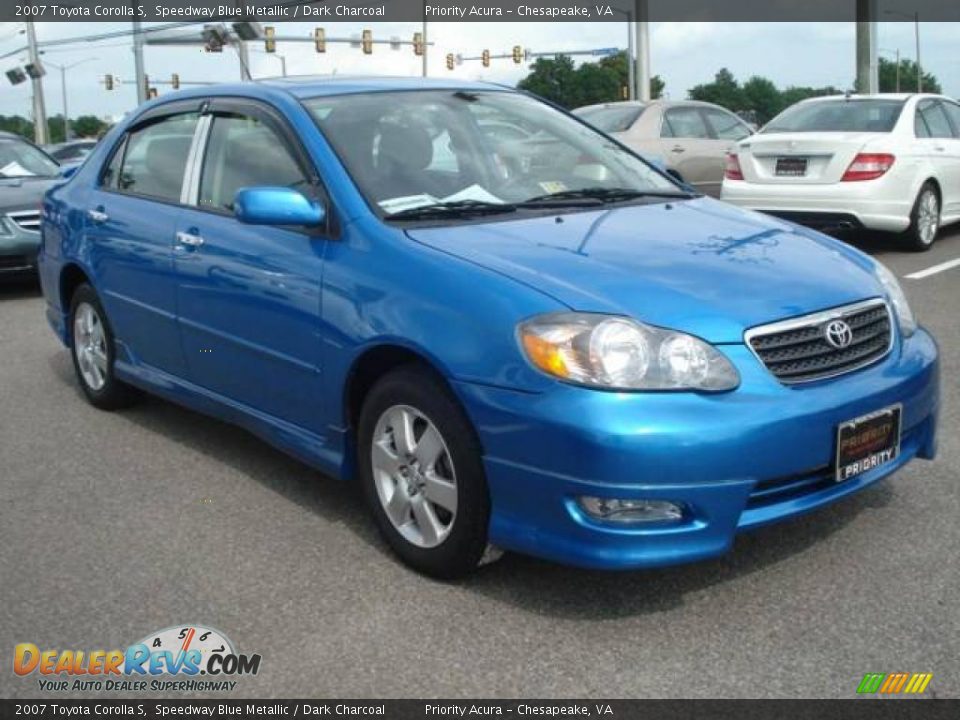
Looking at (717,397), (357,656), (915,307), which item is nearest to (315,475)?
(357,656)

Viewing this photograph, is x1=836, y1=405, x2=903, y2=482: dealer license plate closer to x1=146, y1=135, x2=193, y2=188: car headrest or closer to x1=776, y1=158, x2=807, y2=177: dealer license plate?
x1=146, y1=135, x2=193, y2=188: car headrest

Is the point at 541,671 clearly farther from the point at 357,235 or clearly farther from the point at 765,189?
the point at 765,189

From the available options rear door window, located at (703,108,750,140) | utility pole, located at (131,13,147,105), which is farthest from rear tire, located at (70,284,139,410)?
utility pole, located at (131,13,147,105)

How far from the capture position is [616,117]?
13.3 m

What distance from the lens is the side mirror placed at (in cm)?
377

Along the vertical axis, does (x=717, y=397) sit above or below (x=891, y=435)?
above

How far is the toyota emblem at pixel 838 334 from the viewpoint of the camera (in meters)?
3.30

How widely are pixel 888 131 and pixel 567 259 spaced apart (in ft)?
25.1

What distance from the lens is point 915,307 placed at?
7676 mm

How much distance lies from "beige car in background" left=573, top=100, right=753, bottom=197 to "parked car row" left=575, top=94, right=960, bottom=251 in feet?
7.10

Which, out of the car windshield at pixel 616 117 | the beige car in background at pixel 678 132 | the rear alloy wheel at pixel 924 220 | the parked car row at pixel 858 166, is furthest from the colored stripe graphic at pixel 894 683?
the car windshield at pixel 616 117

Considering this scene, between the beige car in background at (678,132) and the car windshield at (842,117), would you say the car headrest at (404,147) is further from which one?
the beige car in background at (678,132)

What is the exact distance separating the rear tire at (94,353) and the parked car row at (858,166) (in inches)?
212

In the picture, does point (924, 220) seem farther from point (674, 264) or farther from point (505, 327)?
point (505, 327)
